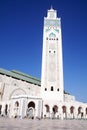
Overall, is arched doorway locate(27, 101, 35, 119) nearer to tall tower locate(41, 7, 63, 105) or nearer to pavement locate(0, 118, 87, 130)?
tall tower locate(41, 7, 63, 105)

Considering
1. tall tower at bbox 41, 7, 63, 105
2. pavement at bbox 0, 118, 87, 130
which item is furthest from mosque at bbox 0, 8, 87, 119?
pavement at bbox 0, 118, 87, 130

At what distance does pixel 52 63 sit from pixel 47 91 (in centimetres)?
618

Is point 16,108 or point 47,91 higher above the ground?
point 47,91

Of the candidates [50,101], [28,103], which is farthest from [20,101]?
[50,101]

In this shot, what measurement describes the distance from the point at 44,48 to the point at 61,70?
631cm

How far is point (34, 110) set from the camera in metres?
28.0

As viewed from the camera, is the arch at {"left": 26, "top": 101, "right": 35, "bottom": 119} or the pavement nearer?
the pavement

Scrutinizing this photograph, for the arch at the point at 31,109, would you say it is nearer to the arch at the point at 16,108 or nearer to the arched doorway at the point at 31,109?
the arched doorway at the point at 31,109

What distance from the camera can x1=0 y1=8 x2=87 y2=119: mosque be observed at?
28.1 metres

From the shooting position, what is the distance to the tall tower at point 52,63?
107ft

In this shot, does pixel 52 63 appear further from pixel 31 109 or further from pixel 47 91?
pixel 31 109

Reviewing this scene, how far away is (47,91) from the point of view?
108 ft

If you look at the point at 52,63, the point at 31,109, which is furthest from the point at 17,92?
the point at 52,63

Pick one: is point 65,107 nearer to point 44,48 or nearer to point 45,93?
point 45,93
